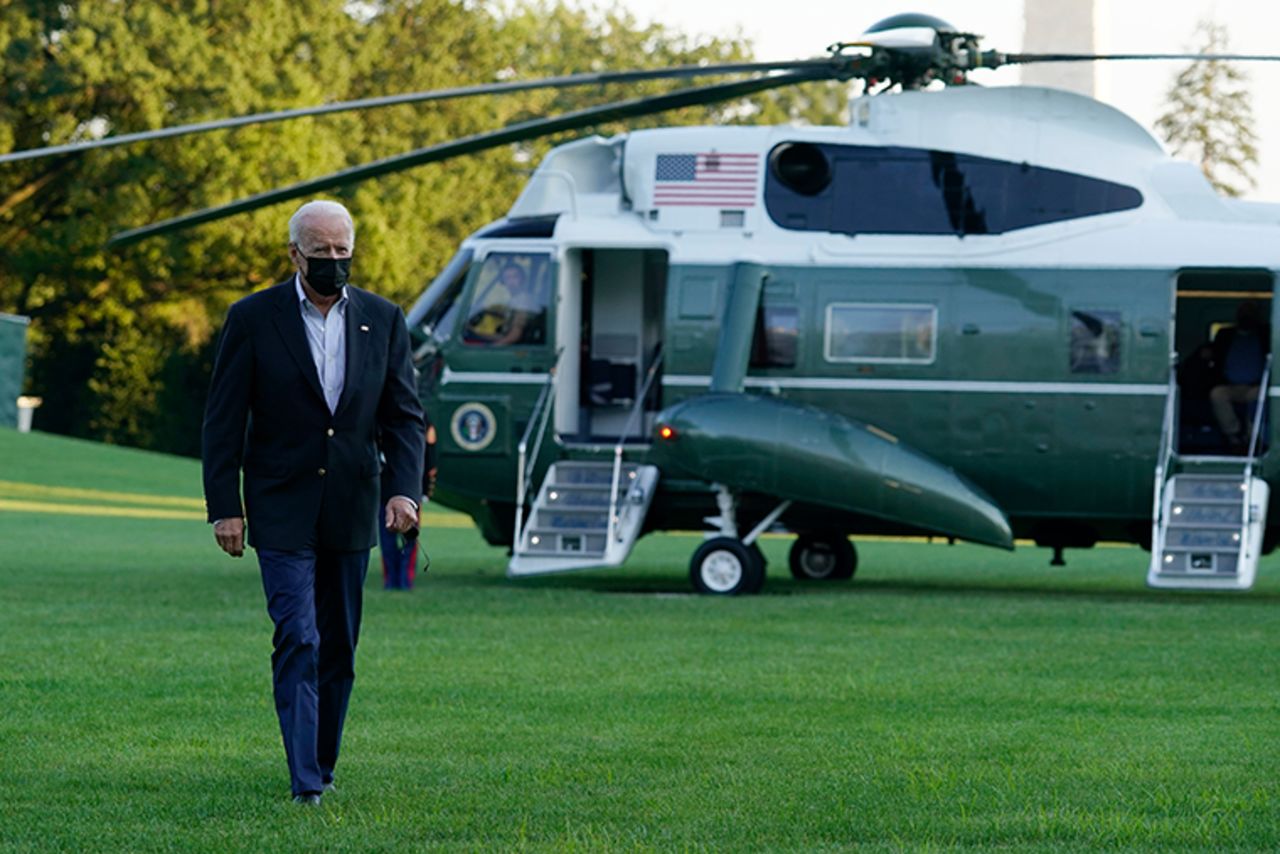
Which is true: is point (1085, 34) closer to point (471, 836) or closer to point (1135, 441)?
point (1135, 441)

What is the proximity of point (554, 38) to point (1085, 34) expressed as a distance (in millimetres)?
34063

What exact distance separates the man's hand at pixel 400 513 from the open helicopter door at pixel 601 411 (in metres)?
9.25

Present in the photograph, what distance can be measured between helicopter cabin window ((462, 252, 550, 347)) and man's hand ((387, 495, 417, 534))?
1034 centimetres

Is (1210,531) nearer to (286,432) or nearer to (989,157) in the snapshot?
(989,157)

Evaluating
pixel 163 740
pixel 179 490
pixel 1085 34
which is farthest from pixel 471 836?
pixel 1085 34

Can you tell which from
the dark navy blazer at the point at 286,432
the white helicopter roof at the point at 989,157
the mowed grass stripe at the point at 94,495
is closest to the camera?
the dark navy blazer at the point at 286,432

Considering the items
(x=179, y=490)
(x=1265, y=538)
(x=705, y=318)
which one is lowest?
(x=179, y=490)

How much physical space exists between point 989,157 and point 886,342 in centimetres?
159

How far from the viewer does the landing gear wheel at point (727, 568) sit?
16922 millimetres

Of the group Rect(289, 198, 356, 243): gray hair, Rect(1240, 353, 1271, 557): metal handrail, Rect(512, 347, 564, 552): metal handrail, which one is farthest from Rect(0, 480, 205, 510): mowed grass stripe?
Rect(289, 198, 356, 243): gray hair

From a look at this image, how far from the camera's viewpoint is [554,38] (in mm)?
76312

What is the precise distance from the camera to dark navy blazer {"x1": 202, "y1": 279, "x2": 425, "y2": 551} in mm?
7109

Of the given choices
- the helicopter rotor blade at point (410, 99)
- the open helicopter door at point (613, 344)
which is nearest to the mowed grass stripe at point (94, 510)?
the open helicopter door at point (613, 344)

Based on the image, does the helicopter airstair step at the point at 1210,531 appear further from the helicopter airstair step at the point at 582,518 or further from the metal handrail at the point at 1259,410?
the helicopter airstair step at the point at 582,518
